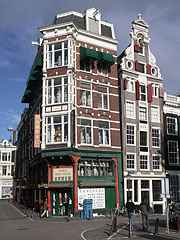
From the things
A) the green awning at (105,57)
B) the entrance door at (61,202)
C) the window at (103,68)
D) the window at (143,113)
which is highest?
the green awning at (105,57)

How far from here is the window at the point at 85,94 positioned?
1194 inches

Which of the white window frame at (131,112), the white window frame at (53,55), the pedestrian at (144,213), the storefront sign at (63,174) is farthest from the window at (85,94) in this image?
the pedestrian at (144,213)

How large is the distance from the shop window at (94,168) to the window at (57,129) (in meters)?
3.23

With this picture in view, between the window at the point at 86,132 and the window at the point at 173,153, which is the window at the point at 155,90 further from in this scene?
the window at the point at 86,132

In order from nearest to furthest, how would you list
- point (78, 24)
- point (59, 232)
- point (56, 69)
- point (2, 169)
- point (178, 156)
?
point (59, 232)
point (56, 69)
point (78, 24)
point (178, 156)
point (2, 169)

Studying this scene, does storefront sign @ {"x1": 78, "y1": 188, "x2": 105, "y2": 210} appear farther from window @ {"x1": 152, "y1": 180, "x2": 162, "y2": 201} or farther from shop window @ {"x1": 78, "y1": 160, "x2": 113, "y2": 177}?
window @ {"x1": 152, "y1": 180, "x2": 162, "y2": 201}

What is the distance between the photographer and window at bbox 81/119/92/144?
29.5m

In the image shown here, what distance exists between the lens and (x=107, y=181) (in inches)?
1169

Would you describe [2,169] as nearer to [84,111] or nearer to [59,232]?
[84,111]

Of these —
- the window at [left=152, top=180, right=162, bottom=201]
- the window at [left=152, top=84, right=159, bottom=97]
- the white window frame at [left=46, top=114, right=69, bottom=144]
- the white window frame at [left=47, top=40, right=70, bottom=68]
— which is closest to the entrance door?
the white window frame at [left=46, top=114, right=69, bottom=144]

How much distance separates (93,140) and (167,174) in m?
10.7

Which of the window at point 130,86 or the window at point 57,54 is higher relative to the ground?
the window at point 57,54

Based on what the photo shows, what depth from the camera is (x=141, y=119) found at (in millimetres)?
34156

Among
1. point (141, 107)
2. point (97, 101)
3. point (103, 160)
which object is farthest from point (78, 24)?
point (103, 160)
